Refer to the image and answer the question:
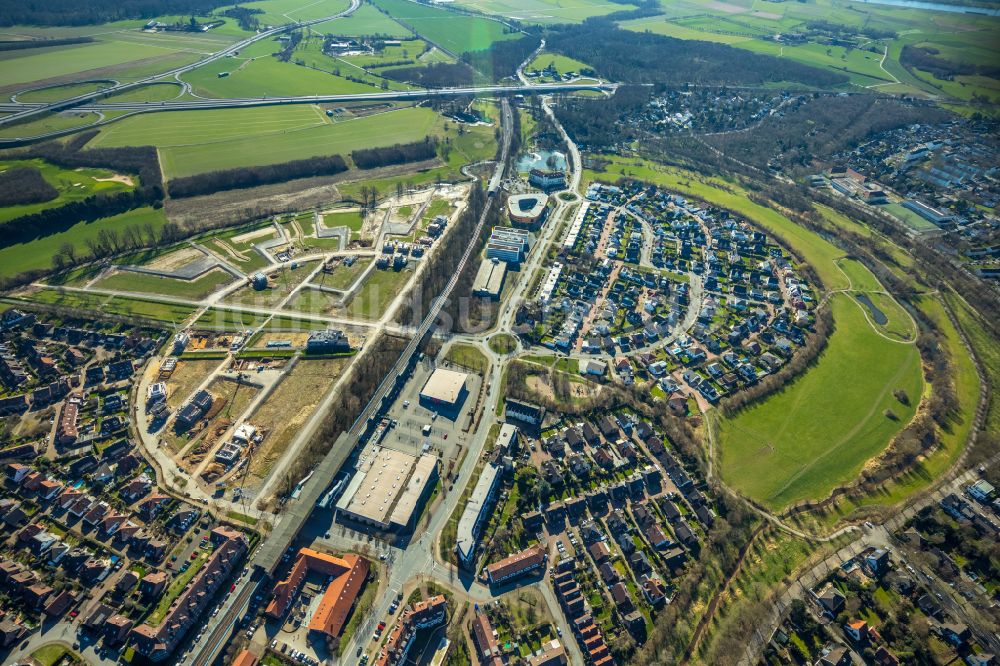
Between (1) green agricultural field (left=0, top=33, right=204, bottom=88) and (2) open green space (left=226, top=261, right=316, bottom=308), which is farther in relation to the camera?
(1) green agricultural field (left=0, top=33, right=204, bottom=88)

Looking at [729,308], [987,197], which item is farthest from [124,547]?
[987,197]

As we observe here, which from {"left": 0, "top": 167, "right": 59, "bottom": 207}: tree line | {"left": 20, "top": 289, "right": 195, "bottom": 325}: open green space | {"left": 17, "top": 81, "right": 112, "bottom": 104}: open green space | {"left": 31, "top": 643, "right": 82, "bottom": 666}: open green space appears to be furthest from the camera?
{"left": 17, "top": 81, "right": 112, "bottom": 104}: open green space

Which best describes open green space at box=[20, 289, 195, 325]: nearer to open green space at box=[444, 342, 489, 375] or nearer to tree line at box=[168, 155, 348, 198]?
tree line at box=[168, 155, 348, 198]

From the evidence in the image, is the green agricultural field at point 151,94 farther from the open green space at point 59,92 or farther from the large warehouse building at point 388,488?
the large warehouse building at point 388,488

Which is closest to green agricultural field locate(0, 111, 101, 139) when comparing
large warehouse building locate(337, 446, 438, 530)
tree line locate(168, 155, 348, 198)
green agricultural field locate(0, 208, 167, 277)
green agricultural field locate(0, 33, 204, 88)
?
green agricultural field locate(0, 33, 204, 88)

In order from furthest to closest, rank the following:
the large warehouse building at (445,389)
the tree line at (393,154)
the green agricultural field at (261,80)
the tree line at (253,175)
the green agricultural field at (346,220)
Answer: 1. the green agricultural field at (261,80)
2. the tree line at (393,154)
3. the tree line at (253,175)
4. the green agricultural field at (346,220)
5. the large warehouse building at (445,389)

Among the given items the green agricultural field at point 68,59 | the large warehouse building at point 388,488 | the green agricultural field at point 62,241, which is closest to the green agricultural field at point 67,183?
the green agricultural field at point 62,241
